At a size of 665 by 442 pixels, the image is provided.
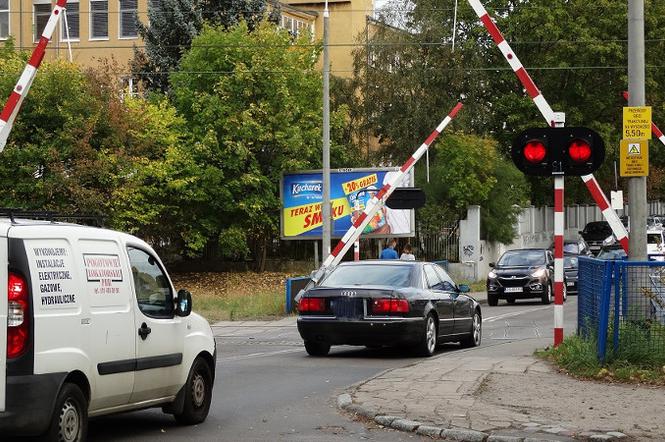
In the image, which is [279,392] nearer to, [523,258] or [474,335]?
[474,335]

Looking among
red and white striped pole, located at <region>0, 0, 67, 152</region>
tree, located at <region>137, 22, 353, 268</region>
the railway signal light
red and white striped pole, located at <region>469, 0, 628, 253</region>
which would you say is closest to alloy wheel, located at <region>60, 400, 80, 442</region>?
the railway signal light

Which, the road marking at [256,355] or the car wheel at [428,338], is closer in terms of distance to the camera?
the car wheel at [428,338]

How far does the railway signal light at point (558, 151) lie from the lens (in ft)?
54.0

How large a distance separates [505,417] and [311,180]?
32593mm

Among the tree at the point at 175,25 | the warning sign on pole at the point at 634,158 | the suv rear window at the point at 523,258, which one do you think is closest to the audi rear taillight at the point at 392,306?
the warning sign on pole at the point at 634,158

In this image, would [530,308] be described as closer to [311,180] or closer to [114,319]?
[311,180]

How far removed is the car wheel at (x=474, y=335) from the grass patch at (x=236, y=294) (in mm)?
9070

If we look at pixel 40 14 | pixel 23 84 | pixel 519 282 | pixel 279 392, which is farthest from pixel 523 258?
pixel 40 14

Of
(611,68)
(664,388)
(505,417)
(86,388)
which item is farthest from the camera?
(611,68)

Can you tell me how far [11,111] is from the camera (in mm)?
20250

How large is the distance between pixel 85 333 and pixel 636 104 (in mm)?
9221

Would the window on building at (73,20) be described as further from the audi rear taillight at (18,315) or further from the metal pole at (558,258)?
the audi rear taillight at (18,315)

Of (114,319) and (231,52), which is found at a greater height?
(231,52)

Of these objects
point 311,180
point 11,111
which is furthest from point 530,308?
point 11,111
